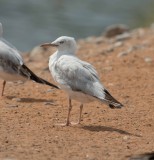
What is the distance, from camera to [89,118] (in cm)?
1063

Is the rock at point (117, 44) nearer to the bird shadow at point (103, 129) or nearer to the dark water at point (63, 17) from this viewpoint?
the dark water at point (63, 17)

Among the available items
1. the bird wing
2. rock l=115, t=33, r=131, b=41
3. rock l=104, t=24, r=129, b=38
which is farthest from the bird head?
rock l=104, t=24, r=129, b=38

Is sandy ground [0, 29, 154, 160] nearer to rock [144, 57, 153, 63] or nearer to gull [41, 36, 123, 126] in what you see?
rock [144, 57, 153, 63]

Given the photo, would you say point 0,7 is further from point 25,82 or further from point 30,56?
point 25,82

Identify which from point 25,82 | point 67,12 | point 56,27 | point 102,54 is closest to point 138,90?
point 25,82

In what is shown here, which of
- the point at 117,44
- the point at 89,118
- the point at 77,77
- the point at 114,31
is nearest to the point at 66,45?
the point at 77,77

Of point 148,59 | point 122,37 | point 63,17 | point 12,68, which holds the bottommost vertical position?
point 12,68

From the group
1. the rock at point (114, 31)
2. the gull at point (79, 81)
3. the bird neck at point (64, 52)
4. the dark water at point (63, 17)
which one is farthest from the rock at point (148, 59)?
the dark water at point (63, 17)

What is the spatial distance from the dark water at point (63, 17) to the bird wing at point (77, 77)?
1214 centimetres

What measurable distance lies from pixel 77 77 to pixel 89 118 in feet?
2.47

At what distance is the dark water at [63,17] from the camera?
2495 centimetres

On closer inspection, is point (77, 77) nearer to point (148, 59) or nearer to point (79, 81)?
point (79, 81)

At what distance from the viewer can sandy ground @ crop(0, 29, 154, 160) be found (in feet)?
28.8

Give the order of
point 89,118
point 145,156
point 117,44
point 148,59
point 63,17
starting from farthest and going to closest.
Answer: point 63,17
point 117,44
point 148,59
point 89,118
point 145,156
